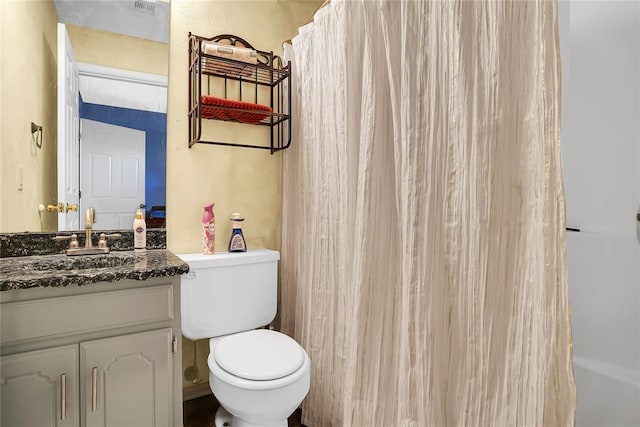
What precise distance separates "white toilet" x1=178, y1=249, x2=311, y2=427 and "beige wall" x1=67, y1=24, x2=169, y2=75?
3.09 feet

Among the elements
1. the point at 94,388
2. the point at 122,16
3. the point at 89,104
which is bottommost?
the point at 94,388

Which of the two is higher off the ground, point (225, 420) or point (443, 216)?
point (443, 216)

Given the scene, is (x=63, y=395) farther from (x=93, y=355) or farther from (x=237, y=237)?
(x=237, y=237)

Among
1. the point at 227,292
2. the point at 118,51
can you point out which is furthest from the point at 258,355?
the point at 118,51

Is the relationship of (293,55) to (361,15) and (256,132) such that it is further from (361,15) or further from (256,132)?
(361,15)

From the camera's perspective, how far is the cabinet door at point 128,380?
119cm

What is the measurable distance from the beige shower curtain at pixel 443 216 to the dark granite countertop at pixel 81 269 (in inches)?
27.6

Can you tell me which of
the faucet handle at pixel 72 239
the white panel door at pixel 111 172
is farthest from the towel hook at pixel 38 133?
the faucet handle at pixel 72 239

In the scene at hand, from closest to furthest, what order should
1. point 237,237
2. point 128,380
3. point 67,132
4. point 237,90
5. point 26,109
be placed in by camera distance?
point 128,380
point 26,109
point 67,132
point 237,237
point 237,90

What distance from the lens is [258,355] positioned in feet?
4.73

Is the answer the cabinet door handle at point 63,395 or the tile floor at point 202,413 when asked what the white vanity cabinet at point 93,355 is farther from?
the tile floor at point 202,413

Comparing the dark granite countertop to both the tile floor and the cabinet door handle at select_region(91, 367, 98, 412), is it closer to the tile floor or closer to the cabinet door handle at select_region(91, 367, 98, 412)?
the cabinet door handle at select_region(91, 367, 98, 412)

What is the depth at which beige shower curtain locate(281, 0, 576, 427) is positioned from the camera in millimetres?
897

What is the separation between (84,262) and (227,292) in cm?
58
